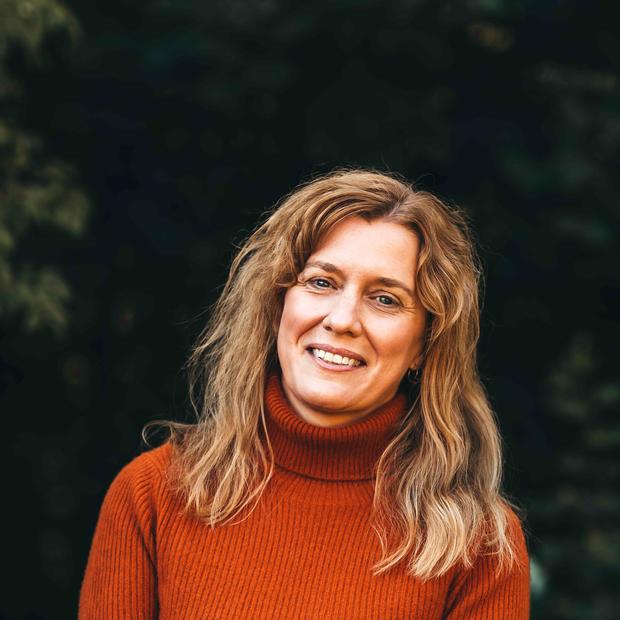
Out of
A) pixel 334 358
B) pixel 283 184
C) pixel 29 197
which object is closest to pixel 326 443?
pixel 334 358

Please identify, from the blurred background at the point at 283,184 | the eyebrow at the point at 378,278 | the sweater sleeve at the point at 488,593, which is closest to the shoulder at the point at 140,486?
the eyebrow at the point at 378,278

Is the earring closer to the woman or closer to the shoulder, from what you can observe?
the woman

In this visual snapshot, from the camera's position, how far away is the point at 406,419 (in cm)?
232

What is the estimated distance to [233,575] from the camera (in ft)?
6.85

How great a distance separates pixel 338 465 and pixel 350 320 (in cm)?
33

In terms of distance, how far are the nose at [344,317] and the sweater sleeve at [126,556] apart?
484 mm

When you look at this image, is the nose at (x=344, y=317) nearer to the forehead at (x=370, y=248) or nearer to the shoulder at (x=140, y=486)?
the forehead at (x=370, y=248)

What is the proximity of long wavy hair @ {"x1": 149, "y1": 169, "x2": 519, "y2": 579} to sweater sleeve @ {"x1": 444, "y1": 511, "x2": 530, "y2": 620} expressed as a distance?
2cm

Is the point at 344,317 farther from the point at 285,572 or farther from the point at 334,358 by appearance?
the point at 285,572

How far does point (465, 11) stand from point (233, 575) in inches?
99.4

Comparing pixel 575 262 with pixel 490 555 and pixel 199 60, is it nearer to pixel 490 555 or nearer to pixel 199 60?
pixel 199 60

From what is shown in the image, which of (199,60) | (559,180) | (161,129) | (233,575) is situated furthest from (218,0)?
(233,575)

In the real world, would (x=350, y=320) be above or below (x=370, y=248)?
below

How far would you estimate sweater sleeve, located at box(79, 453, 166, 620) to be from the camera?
211 centimetres
